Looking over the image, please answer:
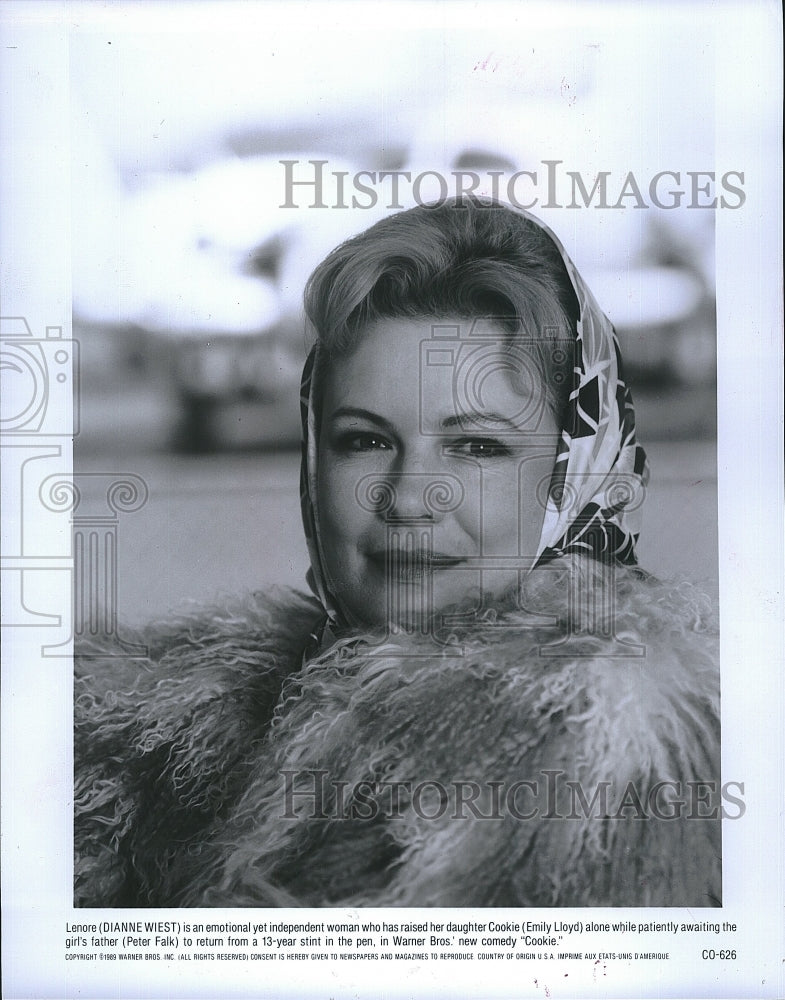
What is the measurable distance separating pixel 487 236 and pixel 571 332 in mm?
196

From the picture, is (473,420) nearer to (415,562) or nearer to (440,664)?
(415,562)

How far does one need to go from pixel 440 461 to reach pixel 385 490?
0.31 ft

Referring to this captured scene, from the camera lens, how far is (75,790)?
146 centimetres

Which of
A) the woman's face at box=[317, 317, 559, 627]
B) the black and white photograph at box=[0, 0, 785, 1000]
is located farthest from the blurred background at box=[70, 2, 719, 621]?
the woman's face at box=[317, 317, 559, 627]

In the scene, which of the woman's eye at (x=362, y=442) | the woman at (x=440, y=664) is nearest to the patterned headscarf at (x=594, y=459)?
the woman at (x=440, y=664)

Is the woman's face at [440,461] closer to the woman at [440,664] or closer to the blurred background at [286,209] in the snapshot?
the woman at [440,664]

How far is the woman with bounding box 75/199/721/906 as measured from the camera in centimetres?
141

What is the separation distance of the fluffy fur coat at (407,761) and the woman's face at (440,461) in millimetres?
78

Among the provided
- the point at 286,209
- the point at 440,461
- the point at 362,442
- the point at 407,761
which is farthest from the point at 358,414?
the point at 407,761

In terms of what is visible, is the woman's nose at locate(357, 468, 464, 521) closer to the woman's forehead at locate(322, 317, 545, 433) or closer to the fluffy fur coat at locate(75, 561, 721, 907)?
the woman's forehead at locate(322, 317, 545, 433)

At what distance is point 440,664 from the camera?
4.66 ft

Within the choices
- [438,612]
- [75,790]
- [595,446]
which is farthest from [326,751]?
[595,446]

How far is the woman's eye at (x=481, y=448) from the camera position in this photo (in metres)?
1.43

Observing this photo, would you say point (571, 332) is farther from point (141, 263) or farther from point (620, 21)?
point (141, 263)
